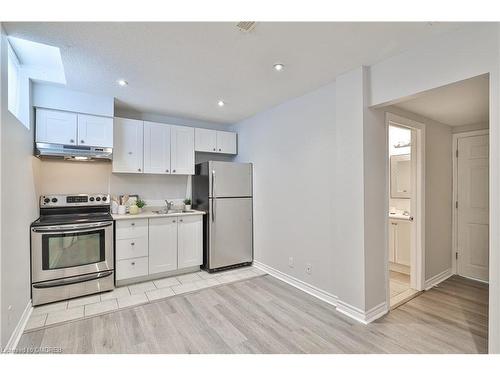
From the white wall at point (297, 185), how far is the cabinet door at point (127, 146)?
68.7 inches

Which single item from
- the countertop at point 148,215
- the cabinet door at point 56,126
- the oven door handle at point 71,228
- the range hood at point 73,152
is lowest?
the oven door handle at point 71,228

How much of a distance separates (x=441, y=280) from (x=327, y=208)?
2.26 m

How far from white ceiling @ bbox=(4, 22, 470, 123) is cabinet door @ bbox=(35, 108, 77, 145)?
0.39 m

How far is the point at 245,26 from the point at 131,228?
272 cm

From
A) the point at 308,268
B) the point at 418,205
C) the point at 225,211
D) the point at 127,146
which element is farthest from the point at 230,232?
the point at 418,205

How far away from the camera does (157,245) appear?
3.35 m

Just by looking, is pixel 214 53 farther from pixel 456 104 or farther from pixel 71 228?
pixel 456 104

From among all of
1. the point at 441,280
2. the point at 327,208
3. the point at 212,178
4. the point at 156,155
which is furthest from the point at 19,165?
the point at 441,280

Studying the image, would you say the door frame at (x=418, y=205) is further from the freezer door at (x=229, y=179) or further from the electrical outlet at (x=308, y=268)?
the freezer door at (x=229, y=179)

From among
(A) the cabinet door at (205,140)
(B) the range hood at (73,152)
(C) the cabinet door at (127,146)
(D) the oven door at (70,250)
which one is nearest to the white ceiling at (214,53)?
(C) the cabinet door at (127,146)

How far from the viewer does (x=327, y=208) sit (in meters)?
2.75

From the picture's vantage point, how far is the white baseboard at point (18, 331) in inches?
72.5

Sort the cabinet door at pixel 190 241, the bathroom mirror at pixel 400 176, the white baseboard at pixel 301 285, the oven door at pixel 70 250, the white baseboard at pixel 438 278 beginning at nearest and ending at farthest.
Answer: the oven door at pixel 70 250 → the white baseboard at pixel 301 285 → the white baseboard at pixel 438 278 → the cabinet door at pixel 190 241 → the bathroom mirror at pixel 400 176
